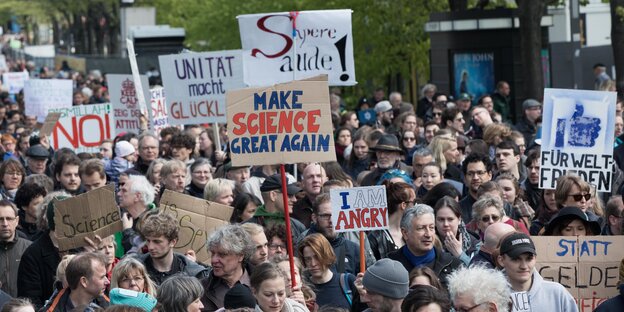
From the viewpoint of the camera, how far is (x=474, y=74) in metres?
30.2

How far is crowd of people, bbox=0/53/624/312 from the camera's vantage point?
8102mm

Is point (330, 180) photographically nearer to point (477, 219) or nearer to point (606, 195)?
point (477, 219)

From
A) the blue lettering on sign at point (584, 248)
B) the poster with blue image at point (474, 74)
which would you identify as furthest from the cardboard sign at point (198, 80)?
the poster with blue image at point (474, 74)

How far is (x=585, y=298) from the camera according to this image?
9.40 m

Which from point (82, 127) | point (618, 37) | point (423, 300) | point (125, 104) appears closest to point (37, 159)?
point (82, 127)

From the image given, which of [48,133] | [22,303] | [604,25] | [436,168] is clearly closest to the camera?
[22,303]

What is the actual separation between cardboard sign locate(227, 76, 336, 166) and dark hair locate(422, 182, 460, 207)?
1.68 metres

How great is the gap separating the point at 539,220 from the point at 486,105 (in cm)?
961

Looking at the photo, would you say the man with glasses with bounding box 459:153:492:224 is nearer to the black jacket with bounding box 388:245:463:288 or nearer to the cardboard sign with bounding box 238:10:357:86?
the cardboard sign with bounding box 238:10:357:86

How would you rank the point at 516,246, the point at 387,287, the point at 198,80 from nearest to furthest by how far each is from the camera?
the point at 387,287 → the point at 516,246 → the point at 198,80

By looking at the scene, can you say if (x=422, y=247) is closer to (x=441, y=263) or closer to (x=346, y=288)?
(x=441, y=263)

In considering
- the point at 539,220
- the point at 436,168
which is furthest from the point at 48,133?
the point at 539,220

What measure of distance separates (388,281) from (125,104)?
14.2 metres

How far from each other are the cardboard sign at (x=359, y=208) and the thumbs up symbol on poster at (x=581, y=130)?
10.8ft
